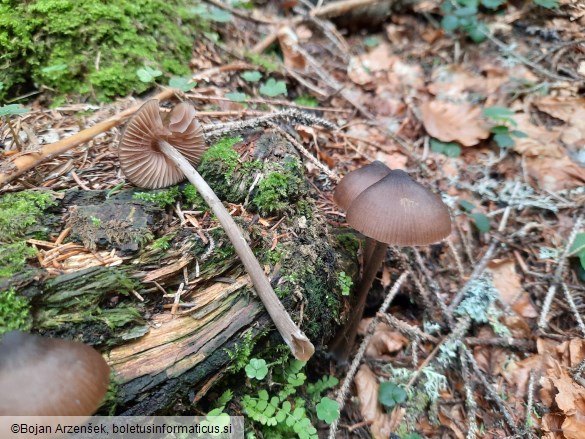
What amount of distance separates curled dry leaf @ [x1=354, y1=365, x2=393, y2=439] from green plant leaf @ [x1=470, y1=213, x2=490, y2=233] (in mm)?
1259

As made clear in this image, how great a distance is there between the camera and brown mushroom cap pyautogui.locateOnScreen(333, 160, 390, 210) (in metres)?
2.14

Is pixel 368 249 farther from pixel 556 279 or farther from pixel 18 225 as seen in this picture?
pixel 18 225

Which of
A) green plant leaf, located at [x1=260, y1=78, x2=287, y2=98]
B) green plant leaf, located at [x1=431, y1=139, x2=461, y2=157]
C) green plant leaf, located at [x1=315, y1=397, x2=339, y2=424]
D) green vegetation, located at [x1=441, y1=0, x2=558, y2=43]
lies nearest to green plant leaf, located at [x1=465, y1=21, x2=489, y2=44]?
green vegetation, located at [x1=441, y1=0, x2=558, y2=43]

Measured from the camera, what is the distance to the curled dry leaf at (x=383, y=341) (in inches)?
101

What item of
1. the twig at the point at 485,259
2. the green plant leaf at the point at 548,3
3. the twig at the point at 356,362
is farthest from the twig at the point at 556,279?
the green plant leaf at the point at 548,3

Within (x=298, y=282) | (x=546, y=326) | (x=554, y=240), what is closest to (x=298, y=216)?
(x=298, y=282)

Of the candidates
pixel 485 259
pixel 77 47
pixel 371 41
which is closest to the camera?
pixel 77 47

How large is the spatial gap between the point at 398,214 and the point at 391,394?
1025mm

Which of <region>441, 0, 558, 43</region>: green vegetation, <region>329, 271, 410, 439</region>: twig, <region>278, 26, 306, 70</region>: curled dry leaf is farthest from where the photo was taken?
<region>441, 0, 558, 43</region>: green vegetation

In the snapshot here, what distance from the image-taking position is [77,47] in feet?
8.73

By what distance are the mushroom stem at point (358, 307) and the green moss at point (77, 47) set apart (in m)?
1.86

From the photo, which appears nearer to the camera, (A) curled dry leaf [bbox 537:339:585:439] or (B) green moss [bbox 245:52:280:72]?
(A) curled dry leaf [bbox 537:339:585:439]

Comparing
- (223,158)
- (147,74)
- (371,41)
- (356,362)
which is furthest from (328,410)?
(371,41)

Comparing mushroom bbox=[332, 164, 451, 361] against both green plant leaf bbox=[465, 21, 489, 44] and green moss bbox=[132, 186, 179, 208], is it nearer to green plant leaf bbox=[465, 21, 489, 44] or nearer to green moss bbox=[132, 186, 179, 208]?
green moss bbox=[132, 186, 179, 208]
